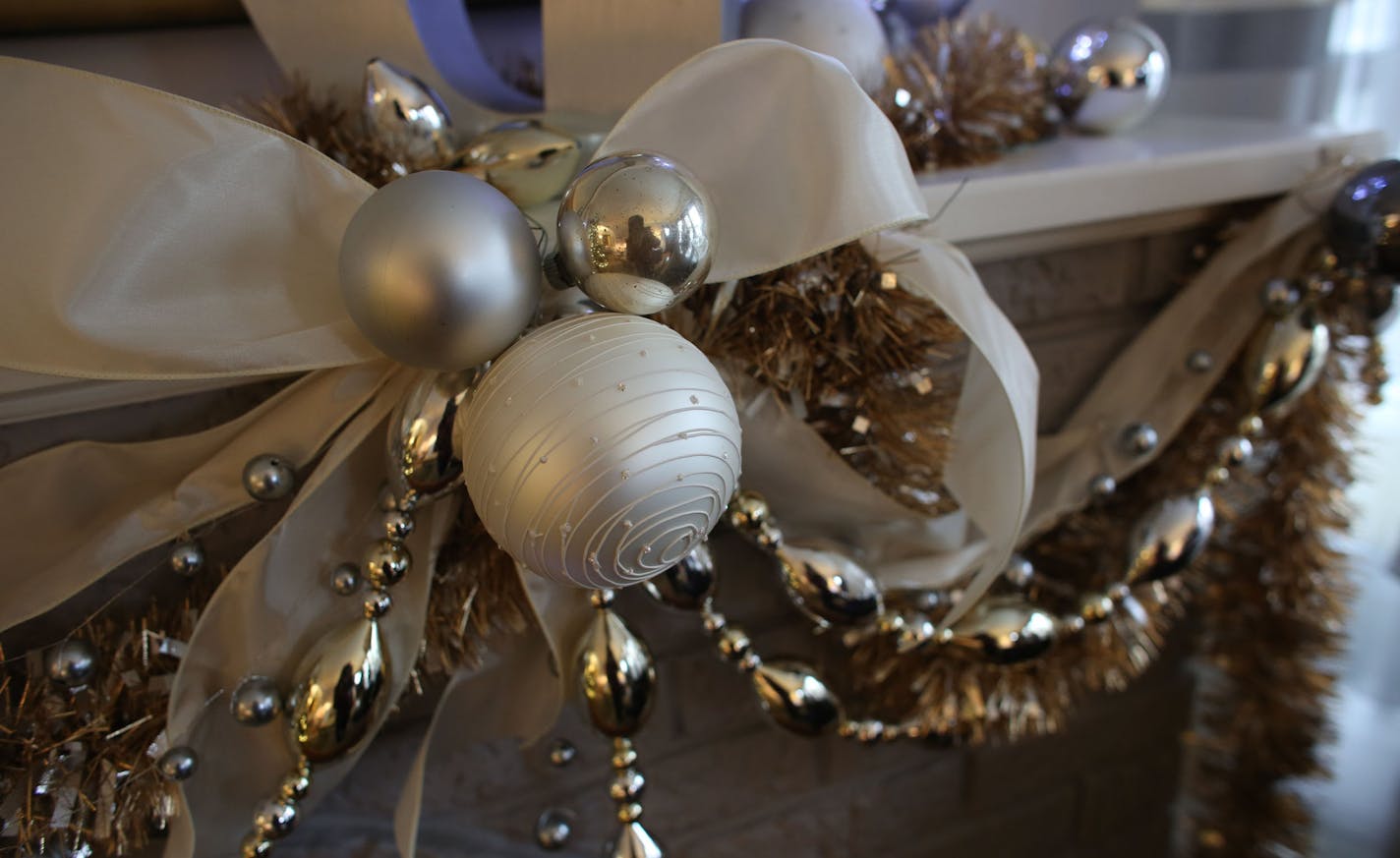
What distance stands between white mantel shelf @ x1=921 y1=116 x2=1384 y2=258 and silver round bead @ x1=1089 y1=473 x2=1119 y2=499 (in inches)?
6.0

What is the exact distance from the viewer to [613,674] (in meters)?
0.47

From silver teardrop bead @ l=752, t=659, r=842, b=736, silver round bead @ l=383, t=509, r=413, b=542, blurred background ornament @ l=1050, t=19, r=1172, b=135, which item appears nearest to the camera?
silver round bead @ l=383, t=509, r=413, b=542

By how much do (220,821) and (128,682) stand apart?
82 mm

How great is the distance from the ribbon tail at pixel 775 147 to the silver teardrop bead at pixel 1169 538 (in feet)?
1.07

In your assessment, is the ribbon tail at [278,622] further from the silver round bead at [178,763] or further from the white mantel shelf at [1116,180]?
the white mantel shelf at [1116,180]

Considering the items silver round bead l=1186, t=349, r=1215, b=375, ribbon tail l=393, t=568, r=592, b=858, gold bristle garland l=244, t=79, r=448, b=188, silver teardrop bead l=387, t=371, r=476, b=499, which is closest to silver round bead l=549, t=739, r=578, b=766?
ribbon tail l=393, t=568, r=592, b=858

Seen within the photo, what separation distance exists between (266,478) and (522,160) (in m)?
0.18

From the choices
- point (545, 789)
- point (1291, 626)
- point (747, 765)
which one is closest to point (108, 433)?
point (545, 789)

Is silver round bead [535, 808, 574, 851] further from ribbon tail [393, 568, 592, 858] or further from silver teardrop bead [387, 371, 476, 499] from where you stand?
silver teardrop bead [387, 371, 476, 499]

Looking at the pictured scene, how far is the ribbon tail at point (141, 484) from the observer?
1.37ft

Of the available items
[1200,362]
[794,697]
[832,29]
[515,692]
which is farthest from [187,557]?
[1200,362]

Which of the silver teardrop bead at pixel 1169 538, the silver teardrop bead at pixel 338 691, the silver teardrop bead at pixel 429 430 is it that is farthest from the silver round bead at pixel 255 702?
the silver teardrop bead at pixel 1169 538

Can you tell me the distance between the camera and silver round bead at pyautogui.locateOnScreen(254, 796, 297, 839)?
1.44ft

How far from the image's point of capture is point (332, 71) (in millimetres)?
504
